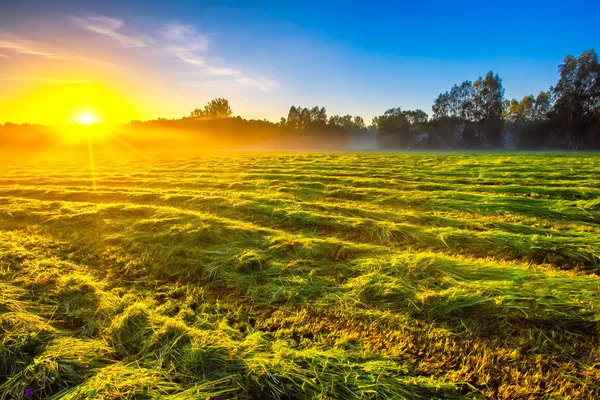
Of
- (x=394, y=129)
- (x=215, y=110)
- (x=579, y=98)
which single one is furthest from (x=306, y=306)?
(x=215, y=110)

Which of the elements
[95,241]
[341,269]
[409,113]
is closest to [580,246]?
[341,269]

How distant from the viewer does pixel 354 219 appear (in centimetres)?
548

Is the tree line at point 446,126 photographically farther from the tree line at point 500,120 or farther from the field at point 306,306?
the field at point 306,306

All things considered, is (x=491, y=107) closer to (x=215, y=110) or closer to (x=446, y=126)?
(x=446, y=126)

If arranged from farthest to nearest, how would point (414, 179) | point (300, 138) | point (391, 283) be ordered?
point (300, 138), point (414, 179), point (391, 283)

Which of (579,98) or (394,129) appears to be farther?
(394,129)

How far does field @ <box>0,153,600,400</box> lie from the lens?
2.02m

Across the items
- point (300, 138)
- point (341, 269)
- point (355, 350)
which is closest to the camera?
point (355, 350)

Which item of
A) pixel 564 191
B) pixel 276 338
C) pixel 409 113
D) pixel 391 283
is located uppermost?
pixel 409 113

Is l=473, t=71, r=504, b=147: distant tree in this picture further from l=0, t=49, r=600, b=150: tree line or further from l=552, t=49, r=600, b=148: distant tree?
l=552, t=49, r=600, b=148: distant tree

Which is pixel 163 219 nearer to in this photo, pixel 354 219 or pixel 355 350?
pixel 354 219

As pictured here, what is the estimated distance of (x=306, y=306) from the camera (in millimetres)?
2947

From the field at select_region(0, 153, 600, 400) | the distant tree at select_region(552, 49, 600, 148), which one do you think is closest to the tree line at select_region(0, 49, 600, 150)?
the distant tree at select_region(552, 49, 600, 148)

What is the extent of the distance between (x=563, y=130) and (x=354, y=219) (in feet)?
168
